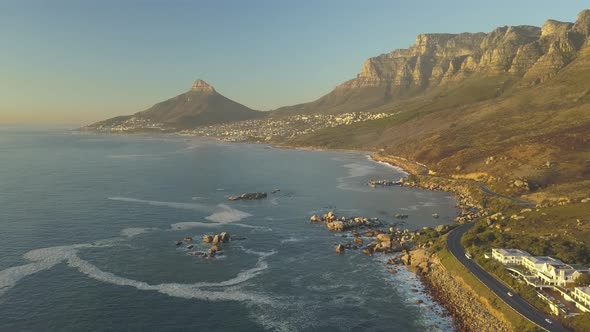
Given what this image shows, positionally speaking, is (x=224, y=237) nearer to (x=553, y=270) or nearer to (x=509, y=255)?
(x=509, y=255)

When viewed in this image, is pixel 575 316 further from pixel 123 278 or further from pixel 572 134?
pixel 572 134

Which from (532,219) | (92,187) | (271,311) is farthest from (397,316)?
(92,187)

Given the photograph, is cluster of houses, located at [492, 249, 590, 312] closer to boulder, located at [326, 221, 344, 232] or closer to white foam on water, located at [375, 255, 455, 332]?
white foam on water, located at [375, 255, 455, 332]

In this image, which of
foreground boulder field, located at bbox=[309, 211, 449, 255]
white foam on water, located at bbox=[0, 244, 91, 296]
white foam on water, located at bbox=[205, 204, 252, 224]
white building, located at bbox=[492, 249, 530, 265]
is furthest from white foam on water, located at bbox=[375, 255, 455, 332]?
white foam on water, located at bbox=[0, 244, 91, 296]

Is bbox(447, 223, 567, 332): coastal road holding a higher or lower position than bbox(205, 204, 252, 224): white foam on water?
higher

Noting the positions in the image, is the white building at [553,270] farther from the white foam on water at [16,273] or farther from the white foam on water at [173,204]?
the white foam on water at [173,204]

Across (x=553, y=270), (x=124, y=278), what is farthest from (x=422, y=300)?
(x=124, y=278)
